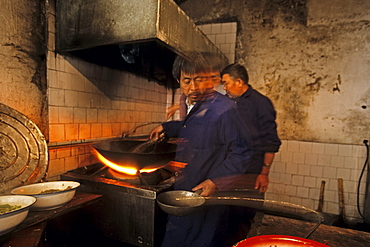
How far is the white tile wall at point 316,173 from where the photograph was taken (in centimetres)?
308

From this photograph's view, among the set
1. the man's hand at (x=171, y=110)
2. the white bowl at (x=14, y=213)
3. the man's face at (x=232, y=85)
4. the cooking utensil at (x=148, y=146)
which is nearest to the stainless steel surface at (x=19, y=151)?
the white bowl at (x=14, y=213)

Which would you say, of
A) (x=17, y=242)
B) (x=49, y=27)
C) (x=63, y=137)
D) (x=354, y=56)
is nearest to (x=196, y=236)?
(x=17, y=242)

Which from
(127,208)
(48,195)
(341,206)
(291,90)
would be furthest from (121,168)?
(341,206)

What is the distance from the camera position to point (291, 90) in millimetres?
3387

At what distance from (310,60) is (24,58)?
11.2 feet

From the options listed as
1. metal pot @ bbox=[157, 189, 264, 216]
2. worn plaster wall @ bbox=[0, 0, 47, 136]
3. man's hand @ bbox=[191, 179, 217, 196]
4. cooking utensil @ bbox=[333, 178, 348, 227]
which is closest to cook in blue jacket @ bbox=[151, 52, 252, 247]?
man's hand @ bbox=[191, 179, 217, 196]

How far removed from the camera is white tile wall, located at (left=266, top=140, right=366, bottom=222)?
121 inches

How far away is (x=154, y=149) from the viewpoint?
222 cm

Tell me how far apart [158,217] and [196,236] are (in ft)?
1.09

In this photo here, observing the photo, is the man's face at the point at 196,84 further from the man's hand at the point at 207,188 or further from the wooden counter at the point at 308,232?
the wooden counter at the point at 308,232

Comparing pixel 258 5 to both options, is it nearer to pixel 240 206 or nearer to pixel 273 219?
pixel 240 206

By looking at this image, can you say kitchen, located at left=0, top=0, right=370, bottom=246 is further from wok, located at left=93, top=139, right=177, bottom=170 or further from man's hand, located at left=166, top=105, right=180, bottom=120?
wok, located at left=93, top=139, right=177, bottom=170

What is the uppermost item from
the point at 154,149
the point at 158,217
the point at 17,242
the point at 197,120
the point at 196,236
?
the point at 197,120

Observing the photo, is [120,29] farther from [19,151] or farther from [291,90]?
[291,90]
